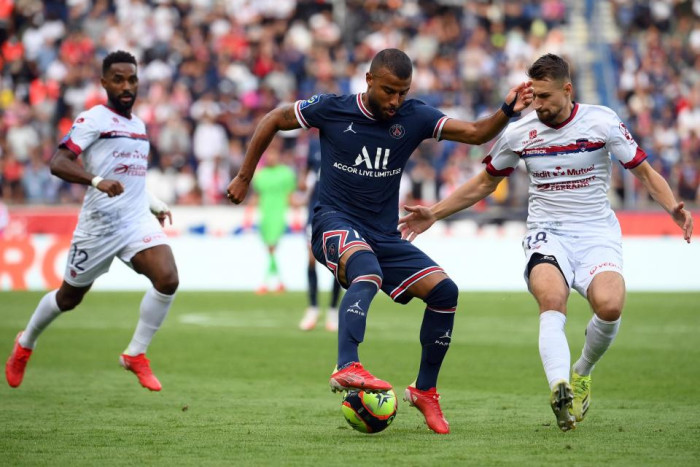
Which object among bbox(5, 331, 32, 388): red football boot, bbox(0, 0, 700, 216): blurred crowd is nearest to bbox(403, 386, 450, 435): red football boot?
bbox(5, 331, 32, 388): red football boot

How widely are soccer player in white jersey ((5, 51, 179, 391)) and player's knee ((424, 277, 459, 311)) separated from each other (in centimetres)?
293

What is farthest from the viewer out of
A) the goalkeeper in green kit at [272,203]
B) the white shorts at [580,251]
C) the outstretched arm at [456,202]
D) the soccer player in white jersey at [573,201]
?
the goalkeeper in green kit at [272,203]

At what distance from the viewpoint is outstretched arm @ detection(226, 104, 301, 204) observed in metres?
7.53

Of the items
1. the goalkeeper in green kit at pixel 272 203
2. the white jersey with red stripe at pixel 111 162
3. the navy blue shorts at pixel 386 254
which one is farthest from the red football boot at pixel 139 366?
the goalkeeper in green kit at pixel 272 203

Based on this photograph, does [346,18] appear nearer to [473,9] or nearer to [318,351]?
[473,9]

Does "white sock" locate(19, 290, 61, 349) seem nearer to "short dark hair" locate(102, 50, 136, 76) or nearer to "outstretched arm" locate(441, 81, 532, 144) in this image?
"short dark hair" locate(102, 50, 136, 76)

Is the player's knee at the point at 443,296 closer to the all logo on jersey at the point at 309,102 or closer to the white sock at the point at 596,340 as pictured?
the white sock at the point at 596,340

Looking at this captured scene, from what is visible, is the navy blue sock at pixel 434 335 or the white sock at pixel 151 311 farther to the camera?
the white sock at pixel 151 311

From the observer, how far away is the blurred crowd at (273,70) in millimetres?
23969

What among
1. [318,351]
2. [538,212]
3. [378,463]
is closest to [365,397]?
[378,463]

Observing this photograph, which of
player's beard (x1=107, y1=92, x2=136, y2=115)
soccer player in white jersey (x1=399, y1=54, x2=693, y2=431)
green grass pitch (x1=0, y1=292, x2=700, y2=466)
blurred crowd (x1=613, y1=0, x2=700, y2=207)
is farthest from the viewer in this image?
blurred crowd (x1=613, y1=0, x2=700, y2=207)

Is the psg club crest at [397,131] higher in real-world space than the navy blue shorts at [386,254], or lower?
higher

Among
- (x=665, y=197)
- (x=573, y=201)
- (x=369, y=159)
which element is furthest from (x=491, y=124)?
(x=665, y=197)

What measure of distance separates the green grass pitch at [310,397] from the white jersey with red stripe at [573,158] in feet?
4.86
